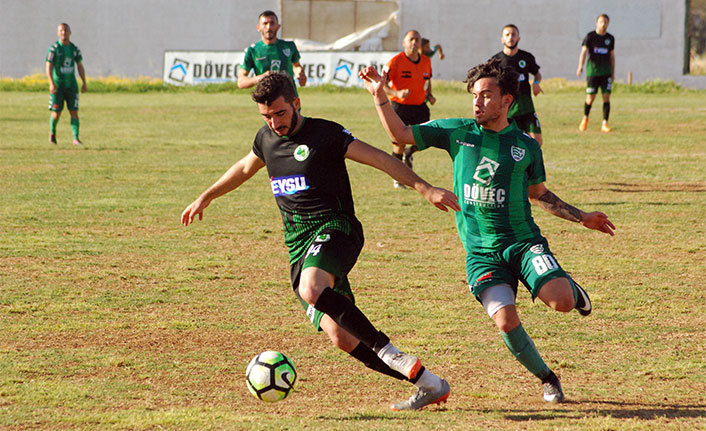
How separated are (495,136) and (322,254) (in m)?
1.33

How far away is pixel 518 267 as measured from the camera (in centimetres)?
537

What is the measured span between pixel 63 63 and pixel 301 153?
48.2 ft

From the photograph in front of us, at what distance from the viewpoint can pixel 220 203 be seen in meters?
12.8

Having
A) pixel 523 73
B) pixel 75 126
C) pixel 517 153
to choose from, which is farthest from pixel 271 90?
pixel 75 126

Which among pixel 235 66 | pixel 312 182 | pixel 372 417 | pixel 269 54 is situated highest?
pixel 235 66

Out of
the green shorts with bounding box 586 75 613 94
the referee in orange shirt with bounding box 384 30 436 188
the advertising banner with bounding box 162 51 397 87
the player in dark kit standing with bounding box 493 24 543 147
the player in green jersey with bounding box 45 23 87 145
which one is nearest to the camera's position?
the player in dark kit standing with bounding box 493 24 543 147

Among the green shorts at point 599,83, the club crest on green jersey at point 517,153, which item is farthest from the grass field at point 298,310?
the green shorts at point 599,83

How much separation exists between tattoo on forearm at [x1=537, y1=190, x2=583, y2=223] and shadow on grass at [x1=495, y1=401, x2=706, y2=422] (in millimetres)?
1138

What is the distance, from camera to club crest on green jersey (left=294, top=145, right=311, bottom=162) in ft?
18.3

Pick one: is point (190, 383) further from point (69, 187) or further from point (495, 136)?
point (69, 187)

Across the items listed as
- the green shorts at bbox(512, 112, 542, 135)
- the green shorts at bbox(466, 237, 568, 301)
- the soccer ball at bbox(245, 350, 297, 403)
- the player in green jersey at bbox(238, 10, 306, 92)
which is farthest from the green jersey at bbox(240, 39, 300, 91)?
the soccer ball at bbox(245, 350, 297, 403)

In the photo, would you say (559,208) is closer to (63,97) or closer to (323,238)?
(323,238)

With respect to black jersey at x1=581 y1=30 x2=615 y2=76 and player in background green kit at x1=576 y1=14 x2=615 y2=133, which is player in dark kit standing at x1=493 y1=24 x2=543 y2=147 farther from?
black jersey at x1=581 y1=30 x2=615 y2=76

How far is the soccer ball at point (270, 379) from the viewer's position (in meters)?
5.20
